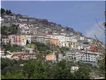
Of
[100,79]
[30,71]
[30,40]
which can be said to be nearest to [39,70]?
[30,71]

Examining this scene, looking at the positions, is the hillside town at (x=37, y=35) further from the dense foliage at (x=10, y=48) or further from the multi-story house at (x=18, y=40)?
the dense foliage at (x=10, y=48)

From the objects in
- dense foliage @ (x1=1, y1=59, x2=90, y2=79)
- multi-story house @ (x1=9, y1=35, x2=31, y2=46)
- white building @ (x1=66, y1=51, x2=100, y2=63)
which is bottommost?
dense foliage @ (x1=1, y1=59, x2=90, y2=79)

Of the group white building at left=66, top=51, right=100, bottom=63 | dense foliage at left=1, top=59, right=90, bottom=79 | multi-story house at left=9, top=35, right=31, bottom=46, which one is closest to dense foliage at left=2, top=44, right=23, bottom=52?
multi-story house at left=9, top=35, right=31, bottom=46

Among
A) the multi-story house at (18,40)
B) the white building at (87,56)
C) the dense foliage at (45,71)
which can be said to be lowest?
the dense foliage at (45,71)

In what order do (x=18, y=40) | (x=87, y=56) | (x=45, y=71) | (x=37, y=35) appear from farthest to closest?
(x=37, y=35) → (x=18, y=40) → (x=45, y=71) → (x=87, y=56)

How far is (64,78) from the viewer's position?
49.5 ft

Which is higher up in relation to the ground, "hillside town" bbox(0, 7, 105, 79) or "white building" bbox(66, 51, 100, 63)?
"hillside town" bbox(0, 7, 105, 79)

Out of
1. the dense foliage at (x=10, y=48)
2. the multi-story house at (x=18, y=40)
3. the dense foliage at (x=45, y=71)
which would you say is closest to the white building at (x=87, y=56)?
the dense foliage at (x=45, y=71)

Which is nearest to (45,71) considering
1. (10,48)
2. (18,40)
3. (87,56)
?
(87,56)

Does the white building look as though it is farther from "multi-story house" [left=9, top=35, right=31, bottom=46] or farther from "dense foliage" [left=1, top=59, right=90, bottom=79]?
"multi-story house" [left=9, top=35, right=31, bottom=46]

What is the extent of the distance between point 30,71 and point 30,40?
935 inches

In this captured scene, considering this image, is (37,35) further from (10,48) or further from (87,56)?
(87,56)

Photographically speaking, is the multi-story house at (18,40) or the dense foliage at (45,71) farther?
the multi-story house at (18,40)

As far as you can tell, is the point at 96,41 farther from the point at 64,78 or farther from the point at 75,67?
the point at 75,67
